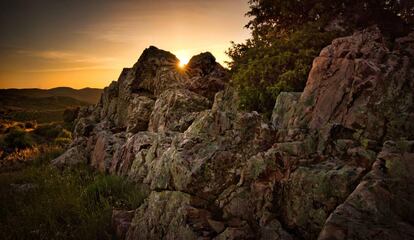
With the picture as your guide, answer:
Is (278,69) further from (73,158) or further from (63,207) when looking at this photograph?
Result: (73,158)

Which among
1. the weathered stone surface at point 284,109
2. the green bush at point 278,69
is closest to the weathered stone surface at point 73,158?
the green bush at point 278,69

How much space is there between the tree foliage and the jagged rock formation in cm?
170

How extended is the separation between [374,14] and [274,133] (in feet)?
24.4

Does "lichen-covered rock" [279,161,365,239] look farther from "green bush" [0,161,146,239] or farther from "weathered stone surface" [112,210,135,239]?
"green bush" [0,161,146,239]

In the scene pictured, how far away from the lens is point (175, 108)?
13.0 meters

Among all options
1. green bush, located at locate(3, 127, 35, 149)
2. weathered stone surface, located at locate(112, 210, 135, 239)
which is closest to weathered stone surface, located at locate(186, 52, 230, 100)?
weathered stone surface, located at locate(112, 210, 135, 239)

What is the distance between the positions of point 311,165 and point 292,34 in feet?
20.2

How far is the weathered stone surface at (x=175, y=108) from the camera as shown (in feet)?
41.6

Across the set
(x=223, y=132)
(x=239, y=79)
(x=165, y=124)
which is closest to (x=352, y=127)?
(x=223, y=132)

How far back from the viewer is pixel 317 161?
5789mm

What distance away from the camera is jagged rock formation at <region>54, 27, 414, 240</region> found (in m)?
4.45

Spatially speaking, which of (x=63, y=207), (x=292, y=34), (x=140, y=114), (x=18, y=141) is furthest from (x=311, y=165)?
(x=18, y=141)

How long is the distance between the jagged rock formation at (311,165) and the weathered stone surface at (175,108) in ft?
14.7

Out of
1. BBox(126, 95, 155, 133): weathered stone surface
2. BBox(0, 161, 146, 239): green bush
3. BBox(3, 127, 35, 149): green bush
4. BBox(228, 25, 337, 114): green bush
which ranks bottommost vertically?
BBox(3, 127, 35, 149): green bush
